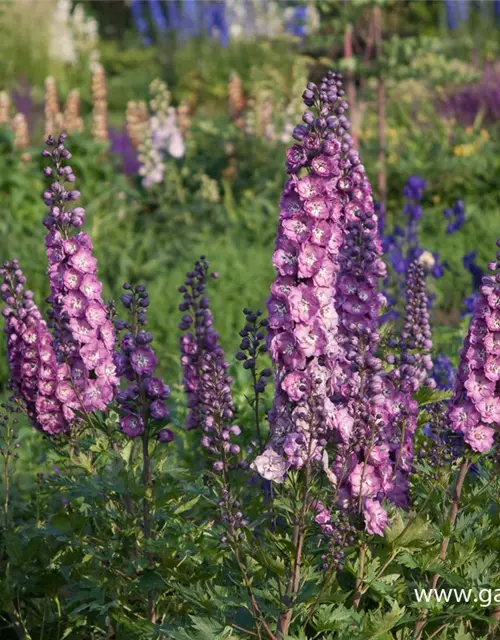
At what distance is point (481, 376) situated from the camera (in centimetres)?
285

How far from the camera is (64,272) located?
10.3 ft

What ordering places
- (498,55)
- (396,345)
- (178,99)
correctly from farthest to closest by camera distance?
(498,55) < (178,99) < (396,345)

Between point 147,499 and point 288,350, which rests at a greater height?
point 288,350

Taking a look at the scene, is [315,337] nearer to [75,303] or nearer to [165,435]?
[165,435]

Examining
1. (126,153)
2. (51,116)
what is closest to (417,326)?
(126,153)

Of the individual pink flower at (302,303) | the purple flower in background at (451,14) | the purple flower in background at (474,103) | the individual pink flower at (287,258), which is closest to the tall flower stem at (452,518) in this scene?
the individual pink flower at (302,303)

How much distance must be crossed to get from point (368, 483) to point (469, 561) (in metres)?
0.47

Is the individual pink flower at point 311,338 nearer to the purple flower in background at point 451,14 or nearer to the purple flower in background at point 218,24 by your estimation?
the purple flower in background at point 218,24

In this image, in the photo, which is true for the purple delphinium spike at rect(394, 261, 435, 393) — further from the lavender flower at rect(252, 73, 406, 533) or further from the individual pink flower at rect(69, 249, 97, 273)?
the individual pink flower at rect(69, 249, 97, 273)

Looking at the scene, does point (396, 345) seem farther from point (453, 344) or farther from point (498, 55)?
point (498, 55)

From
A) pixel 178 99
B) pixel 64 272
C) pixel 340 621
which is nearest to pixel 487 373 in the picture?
pixel 340 621

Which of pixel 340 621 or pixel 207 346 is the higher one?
pixel 207 346

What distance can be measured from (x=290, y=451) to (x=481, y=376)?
601mm

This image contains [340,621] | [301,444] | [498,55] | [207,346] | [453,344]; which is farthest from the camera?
[498,55]
